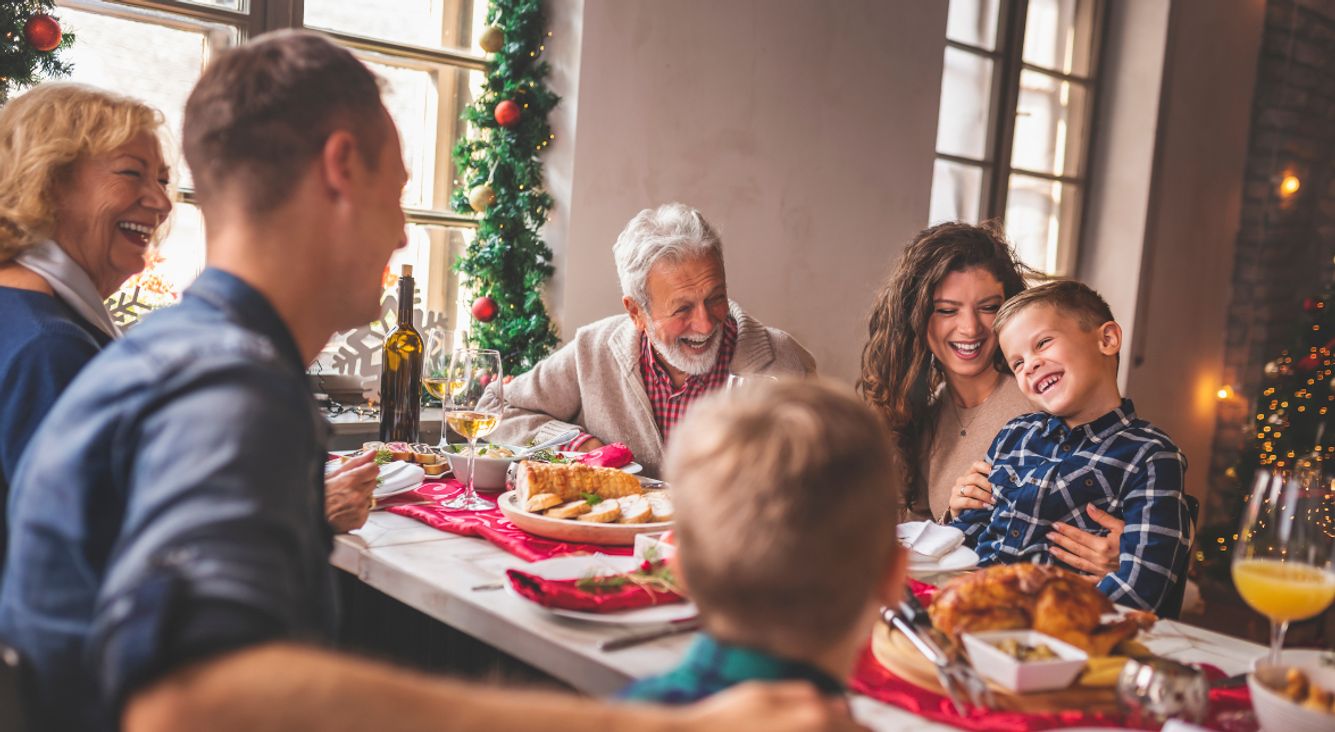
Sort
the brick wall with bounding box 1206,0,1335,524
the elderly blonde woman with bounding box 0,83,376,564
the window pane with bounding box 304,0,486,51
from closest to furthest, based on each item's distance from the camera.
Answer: the elderly blonde woman with bounding box 0,83,376,564, the window pane with bounding box 304,0,486,51, the brick wall with bounding box 1206,0,1335,524

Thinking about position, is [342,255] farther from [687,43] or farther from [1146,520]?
[687,43]

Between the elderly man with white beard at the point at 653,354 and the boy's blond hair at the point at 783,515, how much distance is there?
5.83 ft

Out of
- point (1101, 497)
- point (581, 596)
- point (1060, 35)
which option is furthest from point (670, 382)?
point (1060, 35)

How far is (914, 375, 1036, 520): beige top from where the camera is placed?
249 cm

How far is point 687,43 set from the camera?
3559 millimetres

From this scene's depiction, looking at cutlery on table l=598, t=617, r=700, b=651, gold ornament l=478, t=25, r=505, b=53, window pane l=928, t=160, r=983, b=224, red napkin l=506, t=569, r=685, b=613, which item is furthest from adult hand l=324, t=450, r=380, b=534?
window pane l=928, t=160, r=983, b=224

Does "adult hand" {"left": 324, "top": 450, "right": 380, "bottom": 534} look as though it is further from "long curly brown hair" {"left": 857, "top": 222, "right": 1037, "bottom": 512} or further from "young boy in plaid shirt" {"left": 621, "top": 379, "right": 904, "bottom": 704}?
"long curly brown hair" {"left": 857, "top": 222, "right": 1037, "bottom": 512}

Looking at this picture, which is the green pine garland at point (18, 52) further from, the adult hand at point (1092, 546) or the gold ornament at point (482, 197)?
the adult hand at point (1092, 546)

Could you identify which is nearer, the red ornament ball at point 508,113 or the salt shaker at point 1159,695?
the salt shaker at point 1159,695

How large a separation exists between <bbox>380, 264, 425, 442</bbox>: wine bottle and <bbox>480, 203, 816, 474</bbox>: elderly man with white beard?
0.90 ft

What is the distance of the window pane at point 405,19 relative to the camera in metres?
3.26

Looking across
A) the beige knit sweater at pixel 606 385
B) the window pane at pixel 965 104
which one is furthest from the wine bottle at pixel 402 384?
the window pane at pixel 965 104

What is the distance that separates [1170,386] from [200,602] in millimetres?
5583

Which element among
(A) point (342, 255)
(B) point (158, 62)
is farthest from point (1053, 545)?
(B) point (158, 62)
